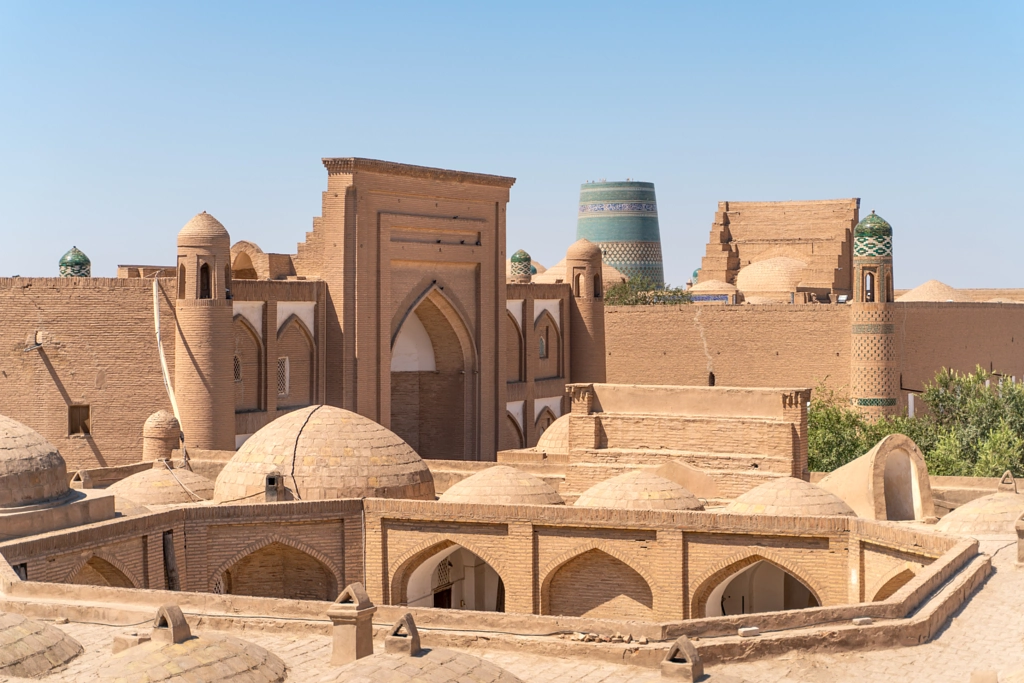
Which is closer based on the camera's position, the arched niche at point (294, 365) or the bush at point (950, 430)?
the bush at point (950, 430)

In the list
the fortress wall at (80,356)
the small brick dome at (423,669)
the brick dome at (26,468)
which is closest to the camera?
the small brick dome at (423,669)

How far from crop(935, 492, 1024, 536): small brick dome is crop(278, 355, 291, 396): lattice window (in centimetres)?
1515

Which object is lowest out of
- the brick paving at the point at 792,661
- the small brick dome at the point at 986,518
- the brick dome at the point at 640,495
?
the brick paving at the point at 792,661

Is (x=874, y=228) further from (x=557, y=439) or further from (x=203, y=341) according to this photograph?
(x=203, y=341)

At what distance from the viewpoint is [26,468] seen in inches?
702

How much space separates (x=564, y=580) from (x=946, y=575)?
648 cm

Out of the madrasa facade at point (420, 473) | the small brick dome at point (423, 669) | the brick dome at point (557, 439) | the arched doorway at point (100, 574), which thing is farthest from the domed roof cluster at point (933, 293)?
the small brick dome at point (423, 669)

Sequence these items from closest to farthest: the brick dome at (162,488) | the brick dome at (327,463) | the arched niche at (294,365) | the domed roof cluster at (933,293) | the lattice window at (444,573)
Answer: the brick dome at (327,463) → the brick dome at (162,488) → the lattice window at (444,573) → the arched niche at (294,365) → the domed roof cluster at (933,293)

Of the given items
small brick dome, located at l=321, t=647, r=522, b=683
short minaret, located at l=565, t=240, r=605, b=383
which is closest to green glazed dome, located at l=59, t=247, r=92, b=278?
short minaret, located at l=565, t=240, r=605, b=383

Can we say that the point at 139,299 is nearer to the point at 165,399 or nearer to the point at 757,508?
the point at 165,399

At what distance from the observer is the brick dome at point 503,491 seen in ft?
69.4

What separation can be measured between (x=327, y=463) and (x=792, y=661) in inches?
385

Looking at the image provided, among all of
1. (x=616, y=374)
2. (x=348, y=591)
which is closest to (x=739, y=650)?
(x=348, y=591)

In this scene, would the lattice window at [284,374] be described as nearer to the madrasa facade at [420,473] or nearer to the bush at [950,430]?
the madrasa facade at [420,473]
